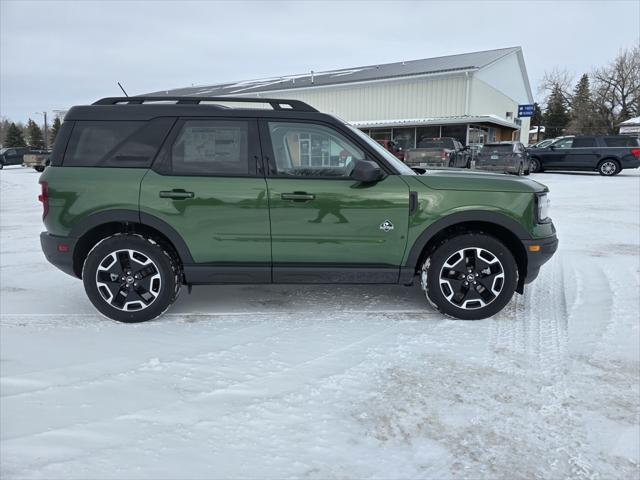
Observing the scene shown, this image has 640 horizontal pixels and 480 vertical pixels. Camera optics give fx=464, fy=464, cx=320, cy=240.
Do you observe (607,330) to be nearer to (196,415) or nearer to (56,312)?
(196,415)

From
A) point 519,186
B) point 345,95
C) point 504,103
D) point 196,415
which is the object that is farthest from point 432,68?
point 196,415

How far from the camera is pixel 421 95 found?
27016 millimetres

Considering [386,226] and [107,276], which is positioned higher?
[386,226]

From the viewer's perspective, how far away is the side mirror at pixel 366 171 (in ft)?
12.2

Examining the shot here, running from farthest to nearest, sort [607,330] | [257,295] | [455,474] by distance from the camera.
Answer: [257,295] < [607,330] < [455,474]

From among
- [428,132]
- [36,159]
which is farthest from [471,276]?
[36,159]

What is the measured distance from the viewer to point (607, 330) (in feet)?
12.5

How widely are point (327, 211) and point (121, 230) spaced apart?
1841 mm

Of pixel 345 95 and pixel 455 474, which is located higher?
pixel 345 95

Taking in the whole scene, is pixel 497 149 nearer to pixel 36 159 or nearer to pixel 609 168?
pixel 609 168

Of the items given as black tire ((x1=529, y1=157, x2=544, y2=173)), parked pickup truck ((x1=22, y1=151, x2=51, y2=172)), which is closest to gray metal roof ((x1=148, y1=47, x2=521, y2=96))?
black tire ((x1=529, y1=157, x2=544, y2=173))

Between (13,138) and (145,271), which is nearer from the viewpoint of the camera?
(145,271)

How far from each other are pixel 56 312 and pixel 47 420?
2001 millimetres

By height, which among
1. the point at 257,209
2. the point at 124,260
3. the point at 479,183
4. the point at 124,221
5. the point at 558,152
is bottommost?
the point at 124,260
